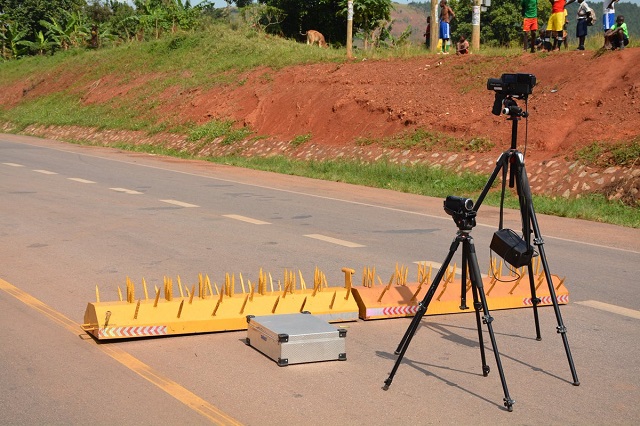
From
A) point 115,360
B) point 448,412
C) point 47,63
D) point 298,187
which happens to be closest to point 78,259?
point 115,360

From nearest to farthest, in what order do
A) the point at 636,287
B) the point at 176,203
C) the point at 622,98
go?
the point at 636,287
the point at 176,203
the point at 622,98

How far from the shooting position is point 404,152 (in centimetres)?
2233

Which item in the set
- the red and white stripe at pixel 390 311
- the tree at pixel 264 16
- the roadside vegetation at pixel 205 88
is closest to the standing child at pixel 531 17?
the roadside vegetation at pixel 205 88

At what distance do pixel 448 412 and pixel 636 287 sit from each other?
4.73m

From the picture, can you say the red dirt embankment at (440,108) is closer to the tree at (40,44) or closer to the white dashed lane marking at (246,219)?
the white dashed lane marking at (246,219)

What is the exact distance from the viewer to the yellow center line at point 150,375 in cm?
511

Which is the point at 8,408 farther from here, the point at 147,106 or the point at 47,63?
the point at 47,63

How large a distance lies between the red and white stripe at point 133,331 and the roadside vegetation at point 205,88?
1001cm

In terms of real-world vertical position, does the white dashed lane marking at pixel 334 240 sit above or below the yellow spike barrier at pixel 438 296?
below

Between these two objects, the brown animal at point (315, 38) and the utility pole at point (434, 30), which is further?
the brown animal at point (315, 38)

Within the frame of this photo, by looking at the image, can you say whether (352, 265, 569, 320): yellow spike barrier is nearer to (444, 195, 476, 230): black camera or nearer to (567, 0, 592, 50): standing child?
(444, 195, 476, 230): black camera

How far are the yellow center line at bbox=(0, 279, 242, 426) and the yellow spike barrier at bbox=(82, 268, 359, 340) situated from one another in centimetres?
20

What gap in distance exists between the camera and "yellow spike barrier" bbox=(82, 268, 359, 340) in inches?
260

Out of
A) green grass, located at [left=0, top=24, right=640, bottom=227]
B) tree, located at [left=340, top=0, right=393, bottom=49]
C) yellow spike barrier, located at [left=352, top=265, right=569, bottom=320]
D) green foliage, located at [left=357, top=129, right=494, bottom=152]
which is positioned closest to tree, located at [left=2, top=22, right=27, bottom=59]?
green grass, located at [left=0, top=24, right=640, bottom=227]
